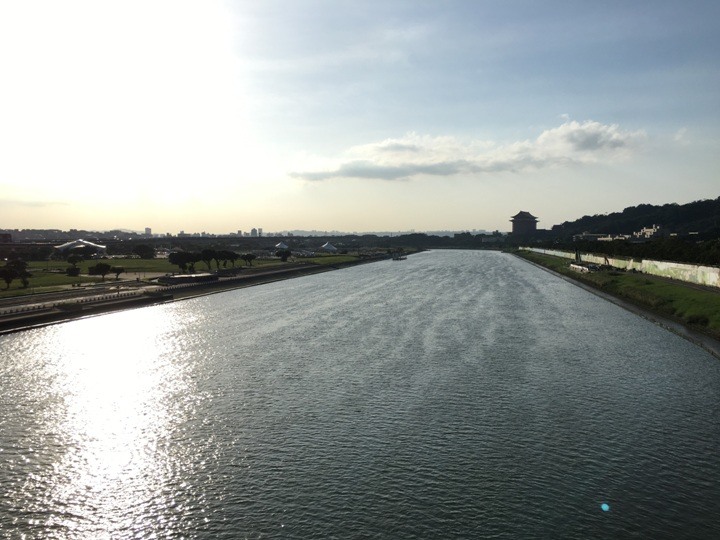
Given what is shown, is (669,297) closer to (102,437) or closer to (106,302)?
(102,437)

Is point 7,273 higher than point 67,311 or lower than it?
higher

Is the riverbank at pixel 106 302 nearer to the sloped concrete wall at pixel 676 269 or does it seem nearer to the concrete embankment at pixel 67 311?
the concrete embankment at pixel 67 311

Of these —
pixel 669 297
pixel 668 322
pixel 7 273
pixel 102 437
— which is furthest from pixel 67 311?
pixel 669 297

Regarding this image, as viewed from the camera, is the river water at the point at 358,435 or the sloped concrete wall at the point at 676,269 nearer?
the river water at the point at 358,435

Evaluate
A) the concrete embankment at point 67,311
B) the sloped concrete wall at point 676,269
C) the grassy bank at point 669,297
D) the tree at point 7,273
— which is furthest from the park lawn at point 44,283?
the sloped concrete wall at point 676,269

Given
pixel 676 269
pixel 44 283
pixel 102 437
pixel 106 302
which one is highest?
pixel 676 269

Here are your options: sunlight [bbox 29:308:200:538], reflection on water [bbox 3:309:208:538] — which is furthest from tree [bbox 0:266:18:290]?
reflection on water [bbox 3:309:208:538]
